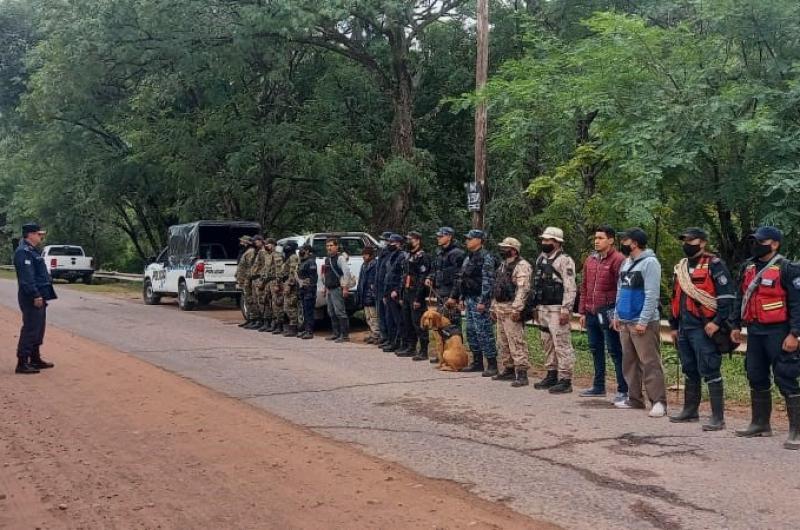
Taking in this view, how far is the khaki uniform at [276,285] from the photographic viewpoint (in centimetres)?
1477

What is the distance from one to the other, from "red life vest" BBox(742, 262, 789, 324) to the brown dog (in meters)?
4.54

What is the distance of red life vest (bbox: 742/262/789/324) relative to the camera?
667 centimetres

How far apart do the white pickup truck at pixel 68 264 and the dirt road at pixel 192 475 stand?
93.2 feet

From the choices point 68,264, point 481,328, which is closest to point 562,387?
point 481,328

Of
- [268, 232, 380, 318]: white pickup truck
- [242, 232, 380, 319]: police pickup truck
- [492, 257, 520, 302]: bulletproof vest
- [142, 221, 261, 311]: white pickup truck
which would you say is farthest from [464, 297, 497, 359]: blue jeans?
[142, 221, 261, 311]: white pickup truck

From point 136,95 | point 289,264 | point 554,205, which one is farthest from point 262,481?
point 136,95

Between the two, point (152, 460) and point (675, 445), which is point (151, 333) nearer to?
point (152, 460)

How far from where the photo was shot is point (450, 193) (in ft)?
74.9

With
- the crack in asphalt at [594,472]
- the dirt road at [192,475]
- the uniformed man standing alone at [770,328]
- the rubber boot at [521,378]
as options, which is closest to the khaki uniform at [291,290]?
the rubber boot at [521,378]

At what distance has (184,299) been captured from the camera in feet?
66.8

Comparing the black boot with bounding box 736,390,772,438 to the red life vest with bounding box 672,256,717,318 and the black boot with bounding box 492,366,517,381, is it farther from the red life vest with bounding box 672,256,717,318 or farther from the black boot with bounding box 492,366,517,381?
the black boot with bounding box 492,366,517,381

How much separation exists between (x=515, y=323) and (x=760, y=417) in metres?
3.27

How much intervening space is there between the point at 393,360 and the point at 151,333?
5.32 meters

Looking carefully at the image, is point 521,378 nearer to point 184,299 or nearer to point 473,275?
point 473,275
